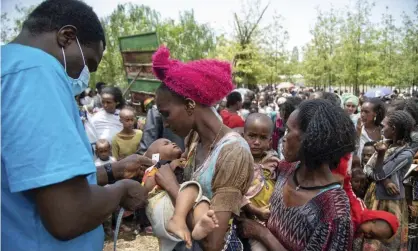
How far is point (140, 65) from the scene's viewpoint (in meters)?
6.82

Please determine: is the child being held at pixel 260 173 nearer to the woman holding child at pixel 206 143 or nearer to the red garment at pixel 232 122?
the woman holding child at pixel 206 143

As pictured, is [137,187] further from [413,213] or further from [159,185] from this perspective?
[413,213]

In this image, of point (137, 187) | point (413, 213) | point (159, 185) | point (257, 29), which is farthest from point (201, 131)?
point (257, 29)

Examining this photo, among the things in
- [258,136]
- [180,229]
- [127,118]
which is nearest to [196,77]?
[180,229]

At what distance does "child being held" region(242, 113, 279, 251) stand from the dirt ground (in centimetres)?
278

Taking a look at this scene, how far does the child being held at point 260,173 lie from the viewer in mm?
2146

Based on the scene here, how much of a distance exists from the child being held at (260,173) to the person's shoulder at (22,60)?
4.42ft

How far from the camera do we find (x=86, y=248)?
1434 millimetres

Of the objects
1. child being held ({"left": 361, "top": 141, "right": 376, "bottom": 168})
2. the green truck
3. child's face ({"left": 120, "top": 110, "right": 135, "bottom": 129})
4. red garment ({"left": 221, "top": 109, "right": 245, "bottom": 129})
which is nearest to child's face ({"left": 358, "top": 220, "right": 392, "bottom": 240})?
child being held ({"left": 361, "top": 141, "right": 376, "bottom": 168})

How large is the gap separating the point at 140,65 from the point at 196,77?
17.0ft

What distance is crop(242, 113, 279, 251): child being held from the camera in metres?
2.15

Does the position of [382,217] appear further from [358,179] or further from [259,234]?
[358,179]

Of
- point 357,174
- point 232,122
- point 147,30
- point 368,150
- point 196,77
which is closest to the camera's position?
point 196,77

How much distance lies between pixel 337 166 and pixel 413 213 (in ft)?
9.93
